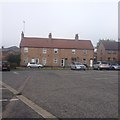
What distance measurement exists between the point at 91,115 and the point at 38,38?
250ft

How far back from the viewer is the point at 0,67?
47062 millimetres

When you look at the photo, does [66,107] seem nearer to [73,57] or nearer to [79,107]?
[79,107]

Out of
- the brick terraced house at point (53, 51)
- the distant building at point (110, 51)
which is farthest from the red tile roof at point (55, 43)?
the distant building at point (110, 51)

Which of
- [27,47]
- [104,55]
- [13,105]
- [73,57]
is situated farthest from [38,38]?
[13,105]

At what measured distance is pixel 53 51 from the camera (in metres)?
81.5

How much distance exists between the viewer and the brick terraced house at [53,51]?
80312mm

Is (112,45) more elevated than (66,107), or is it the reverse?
(112,45)

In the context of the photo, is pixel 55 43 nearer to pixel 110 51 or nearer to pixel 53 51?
pixel 53 51

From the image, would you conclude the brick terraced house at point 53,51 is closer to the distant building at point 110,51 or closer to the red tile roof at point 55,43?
the red tile roof at point 55,43

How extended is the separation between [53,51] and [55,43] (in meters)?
2.66

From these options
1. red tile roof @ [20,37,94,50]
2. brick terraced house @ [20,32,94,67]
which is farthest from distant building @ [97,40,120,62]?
brick terraced house @ [20,32,94,67]

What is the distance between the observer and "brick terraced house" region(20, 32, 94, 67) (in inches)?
3162

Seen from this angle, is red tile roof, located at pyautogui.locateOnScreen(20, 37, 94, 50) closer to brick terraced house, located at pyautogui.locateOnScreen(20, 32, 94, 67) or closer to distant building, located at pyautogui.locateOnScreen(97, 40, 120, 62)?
brick terraced house, located at pyautogui.locateOnScreen(20, 32, 94, 67)

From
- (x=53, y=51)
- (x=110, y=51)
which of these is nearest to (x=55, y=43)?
(x=53, y=51)
